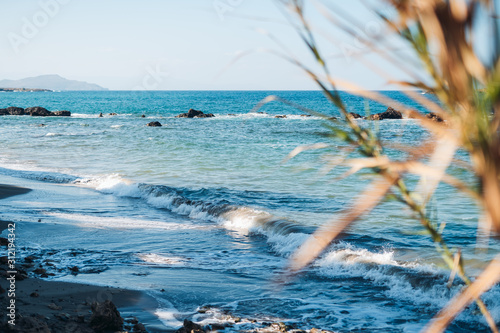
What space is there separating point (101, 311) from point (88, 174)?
15733 mm

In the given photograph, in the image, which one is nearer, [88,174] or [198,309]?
[198,309]

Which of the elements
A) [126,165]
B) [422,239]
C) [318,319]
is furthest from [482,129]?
[126,165]

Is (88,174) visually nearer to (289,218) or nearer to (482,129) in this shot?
(289,218)

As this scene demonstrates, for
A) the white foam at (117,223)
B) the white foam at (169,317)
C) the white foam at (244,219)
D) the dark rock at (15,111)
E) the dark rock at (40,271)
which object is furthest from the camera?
the dark rock at (15,111)

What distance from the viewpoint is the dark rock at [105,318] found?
5.47 m

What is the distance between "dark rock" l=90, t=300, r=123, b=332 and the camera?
5.47 meters

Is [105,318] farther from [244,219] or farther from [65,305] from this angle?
[244,219]

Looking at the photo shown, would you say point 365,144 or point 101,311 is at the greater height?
point 365,144

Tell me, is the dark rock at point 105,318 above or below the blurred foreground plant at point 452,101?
below

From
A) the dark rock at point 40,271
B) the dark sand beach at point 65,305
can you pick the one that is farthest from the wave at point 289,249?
the dark sand beach at point 65,305

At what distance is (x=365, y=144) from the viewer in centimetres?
103

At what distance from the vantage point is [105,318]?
5477 millimetres

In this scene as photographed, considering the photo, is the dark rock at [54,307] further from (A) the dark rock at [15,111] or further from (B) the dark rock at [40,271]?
(A) the dark rock at [15,111]

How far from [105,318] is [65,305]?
3.40 ft
